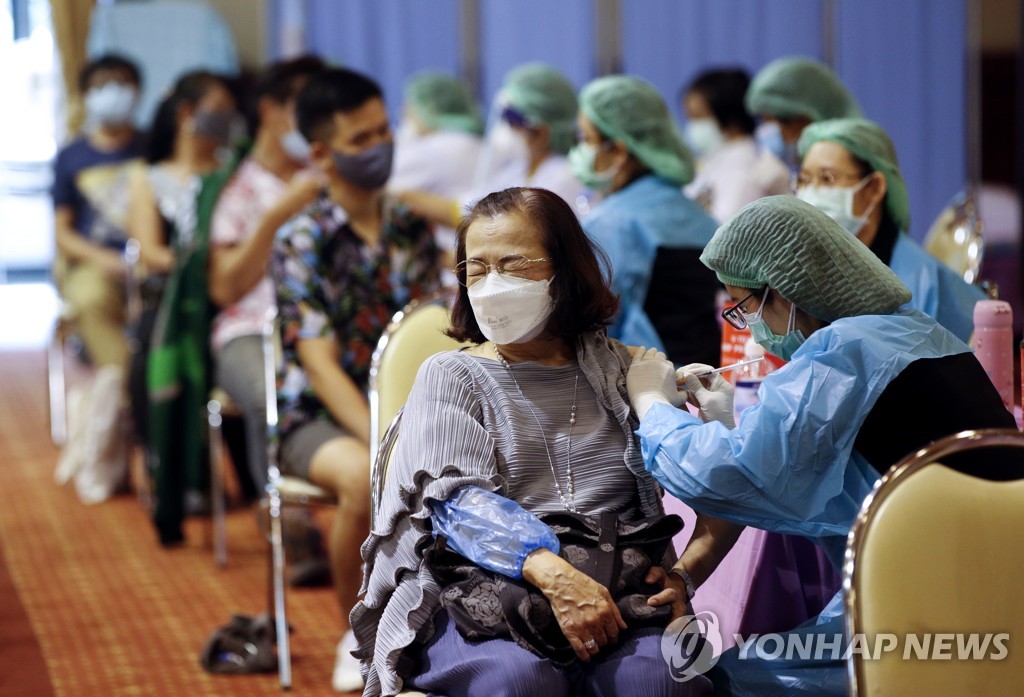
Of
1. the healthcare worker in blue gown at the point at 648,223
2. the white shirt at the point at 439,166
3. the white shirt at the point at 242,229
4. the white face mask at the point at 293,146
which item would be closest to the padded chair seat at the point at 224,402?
the white shirt at the point at 242,229

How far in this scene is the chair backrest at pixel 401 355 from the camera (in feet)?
9.21

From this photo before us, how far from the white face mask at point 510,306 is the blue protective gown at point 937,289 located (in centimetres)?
119

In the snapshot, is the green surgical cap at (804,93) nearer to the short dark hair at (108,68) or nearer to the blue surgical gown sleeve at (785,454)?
the blue surgical gown sleeve at (785,454)

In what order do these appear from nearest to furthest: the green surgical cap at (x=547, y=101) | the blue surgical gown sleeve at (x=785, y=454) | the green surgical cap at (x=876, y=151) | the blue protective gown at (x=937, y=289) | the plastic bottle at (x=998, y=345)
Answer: the blue surgical gown sleeve at (x=785, y=454) → the plastic bottle at (x=998, y=345) → the blue protective gown at (x=937, y=289) → the green surgical cap at (x=876, y=151) → the green surgical cap at (x=547, y=101)

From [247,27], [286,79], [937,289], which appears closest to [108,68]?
[286,79]

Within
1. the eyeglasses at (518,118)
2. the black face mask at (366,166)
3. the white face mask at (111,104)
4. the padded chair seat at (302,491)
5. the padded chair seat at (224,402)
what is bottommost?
the padded chair seat at (224,402)

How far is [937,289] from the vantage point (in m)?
3.09

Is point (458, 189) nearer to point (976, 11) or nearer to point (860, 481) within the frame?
point (976, 11)

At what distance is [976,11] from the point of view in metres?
7.31

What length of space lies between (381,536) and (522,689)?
385 mm

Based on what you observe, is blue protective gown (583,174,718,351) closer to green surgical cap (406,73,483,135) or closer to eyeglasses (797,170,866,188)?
eyeglasses (797,170,866,188)

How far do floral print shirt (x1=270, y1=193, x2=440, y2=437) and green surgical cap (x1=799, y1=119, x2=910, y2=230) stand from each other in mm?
1088

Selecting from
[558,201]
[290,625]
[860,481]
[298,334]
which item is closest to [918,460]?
[860,481]

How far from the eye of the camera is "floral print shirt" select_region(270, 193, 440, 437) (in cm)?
338
